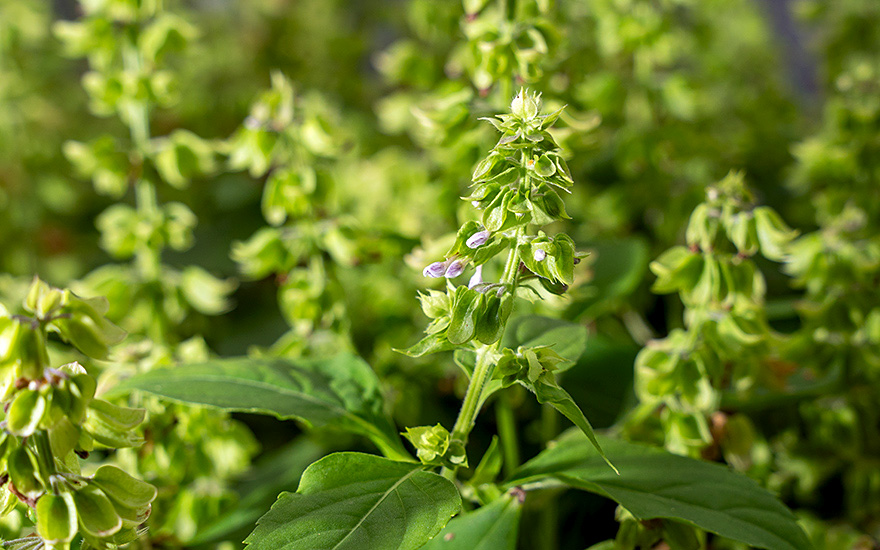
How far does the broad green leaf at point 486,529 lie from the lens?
0.48 m

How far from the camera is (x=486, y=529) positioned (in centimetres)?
49

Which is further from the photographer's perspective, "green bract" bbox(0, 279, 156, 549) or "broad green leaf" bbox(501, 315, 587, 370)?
"broad green leaf" bbox(501, 315, 587, 370)

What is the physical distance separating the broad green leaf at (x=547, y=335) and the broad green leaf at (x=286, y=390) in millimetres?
122

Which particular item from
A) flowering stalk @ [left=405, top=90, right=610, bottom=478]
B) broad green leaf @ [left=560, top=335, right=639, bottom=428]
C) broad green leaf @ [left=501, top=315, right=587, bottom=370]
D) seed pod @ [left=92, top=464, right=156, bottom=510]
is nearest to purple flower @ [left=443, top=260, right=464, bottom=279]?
flowering stalk @ [left=405, top=90, right=610, bottom=478]

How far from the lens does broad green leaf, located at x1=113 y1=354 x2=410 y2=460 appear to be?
521mm

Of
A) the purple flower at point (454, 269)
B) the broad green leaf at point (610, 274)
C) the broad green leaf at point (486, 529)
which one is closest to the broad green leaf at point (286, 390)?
the broad green leaf at point (486, 529)

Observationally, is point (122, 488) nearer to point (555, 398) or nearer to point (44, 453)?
point (44, 453)

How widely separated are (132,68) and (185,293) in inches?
10.4

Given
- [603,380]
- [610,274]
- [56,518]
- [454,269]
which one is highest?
[610,274]

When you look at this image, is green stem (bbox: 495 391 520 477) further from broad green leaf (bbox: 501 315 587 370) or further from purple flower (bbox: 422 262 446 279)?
purple flower (bbox: 422 262 446 279)

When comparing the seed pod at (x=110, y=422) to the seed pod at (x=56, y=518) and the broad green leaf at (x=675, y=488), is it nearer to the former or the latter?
the seed pod at (x=56, y=518)

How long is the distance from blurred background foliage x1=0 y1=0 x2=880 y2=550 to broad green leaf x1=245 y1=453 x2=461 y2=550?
6.4 inches

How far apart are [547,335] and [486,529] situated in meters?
0.15

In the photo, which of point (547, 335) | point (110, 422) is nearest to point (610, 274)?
point (547, 335)
